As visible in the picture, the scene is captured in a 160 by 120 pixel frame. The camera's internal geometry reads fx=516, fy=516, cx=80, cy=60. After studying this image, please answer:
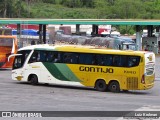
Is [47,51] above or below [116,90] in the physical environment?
above

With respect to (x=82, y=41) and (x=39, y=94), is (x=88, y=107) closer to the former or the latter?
(x=39, y=94)

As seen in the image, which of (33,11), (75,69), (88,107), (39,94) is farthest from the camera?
(33,11)

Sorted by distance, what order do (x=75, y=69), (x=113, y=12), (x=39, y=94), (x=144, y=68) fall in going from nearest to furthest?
(x=39, y=94) < (x=144, y=68) < (x=75, y=69) < (x=113, y=12)

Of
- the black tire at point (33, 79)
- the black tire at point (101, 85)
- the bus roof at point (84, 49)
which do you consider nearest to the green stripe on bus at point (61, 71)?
the bus roof at point (84, 49)

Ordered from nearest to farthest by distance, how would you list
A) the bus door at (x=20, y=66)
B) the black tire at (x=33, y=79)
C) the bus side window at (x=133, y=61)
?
the bus side window at (x=133, y=61)
the black tire at (x=33, y=79)
the bus door at (x=20, y=66)

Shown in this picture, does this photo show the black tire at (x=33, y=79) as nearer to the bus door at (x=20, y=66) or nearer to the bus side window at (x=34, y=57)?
the bus door at (x=20, y=66)

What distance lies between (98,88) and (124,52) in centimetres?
245

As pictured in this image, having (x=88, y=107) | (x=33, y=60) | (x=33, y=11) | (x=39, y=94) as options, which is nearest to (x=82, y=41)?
(x=33, y=60)

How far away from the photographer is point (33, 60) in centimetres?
2958

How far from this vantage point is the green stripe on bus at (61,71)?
93.2ft

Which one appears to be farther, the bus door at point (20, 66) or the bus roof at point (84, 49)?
the bus door at point (20, 66)

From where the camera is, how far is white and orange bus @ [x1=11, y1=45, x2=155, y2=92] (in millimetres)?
26703

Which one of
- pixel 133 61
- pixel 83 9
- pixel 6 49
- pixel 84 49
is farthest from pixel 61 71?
pixel 83 9

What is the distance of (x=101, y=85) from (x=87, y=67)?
1.26 meters
